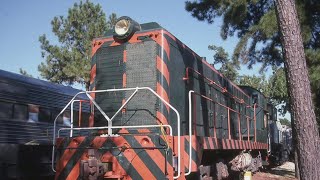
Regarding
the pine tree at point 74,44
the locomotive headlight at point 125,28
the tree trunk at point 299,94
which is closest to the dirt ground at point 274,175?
the tree trunk at point 299,94

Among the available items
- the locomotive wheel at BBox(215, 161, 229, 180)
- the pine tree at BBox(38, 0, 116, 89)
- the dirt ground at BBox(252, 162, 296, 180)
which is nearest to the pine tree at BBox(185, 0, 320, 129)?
the dirt ground at BBox(252, 162, 296, 180)

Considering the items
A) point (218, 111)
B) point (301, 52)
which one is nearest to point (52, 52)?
point (218, 111)

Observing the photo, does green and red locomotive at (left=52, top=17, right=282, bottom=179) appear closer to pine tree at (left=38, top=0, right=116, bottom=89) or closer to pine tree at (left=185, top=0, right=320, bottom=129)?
pine tree at (left=185, top=0, right=320, bottom=129)

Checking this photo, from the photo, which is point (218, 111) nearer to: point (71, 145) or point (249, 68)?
point (71, 145)

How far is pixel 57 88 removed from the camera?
39.9 feet

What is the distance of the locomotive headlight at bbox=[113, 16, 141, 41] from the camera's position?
6336 mm

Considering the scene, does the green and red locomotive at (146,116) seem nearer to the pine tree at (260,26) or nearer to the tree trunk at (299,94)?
the tree trunk at (299,94)

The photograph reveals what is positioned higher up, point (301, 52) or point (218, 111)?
point (301, 52)

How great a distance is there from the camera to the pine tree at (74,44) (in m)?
31.6

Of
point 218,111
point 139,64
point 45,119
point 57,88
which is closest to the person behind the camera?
point 139,64

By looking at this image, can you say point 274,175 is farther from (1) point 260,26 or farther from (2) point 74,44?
(2) point 74,44

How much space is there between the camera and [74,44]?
34281mm

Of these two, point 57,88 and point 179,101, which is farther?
point 57,88

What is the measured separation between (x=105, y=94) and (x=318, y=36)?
33.5 ft
